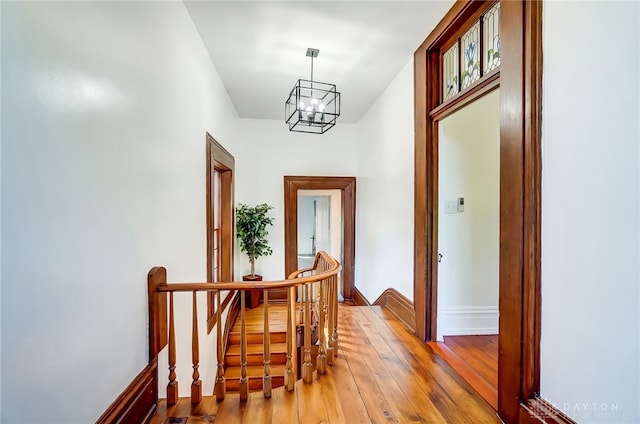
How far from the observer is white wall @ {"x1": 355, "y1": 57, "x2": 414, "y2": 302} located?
3271 millimetres

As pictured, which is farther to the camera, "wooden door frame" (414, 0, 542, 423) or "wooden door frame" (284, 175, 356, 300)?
"wooden door frame" (284, 175, 356, 300)

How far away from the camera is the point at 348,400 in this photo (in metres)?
1.94

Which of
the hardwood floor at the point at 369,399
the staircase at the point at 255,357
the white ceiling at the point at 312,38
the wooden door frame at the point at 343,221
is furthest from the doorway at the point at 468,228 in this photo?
the wooden door frame at the point at 343,221

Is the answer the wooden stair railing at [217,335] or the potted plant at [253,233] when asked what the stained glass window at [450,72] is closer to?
the wooden stair railing at [217,335]

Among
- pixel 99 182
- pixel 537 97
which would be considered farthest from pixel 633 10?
pixel 99 182

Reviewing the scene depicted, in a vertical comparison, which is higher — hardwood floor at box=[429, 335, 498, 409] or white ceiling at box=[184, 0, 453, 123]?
white ceiling at box=[184, 0, 453, 123]

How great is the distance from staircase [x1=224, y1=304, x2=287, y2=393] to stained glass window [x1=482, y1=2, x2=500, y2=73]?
359 centimetres

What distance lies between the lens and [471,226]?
3.10 meters

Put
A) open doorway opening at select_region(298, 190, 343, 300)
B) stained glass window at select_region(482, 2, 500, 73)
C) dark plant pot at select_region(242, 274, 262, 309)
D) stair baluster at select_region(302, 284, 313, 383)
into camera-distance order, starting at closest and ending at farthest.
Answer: stained glass window at select_region(482, 2, 500, 73) < stair baluster at select_region(302, 284, 313, 383) < dark plant pot at select_region(242, 274, 262, 309) < open doorway opening at select_region(298, 190, 343, 300)

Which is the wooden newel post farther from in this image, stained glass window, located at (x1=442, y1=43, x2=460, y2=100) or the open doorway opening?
the open doorway opening

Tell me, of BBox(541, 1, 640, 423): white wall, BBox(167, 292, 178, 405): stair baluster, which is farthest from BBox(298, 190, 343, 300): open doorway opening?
BBox(541, 1, 640, 423): white wall

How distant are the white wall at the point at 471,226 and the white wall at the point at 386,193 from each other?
0.37 metres

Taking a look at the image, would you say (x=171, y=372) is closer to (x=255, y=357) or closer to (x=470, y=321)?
(x=255, y=357)

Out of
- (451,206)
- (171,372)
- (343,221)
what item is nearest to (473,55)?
(451,206)
